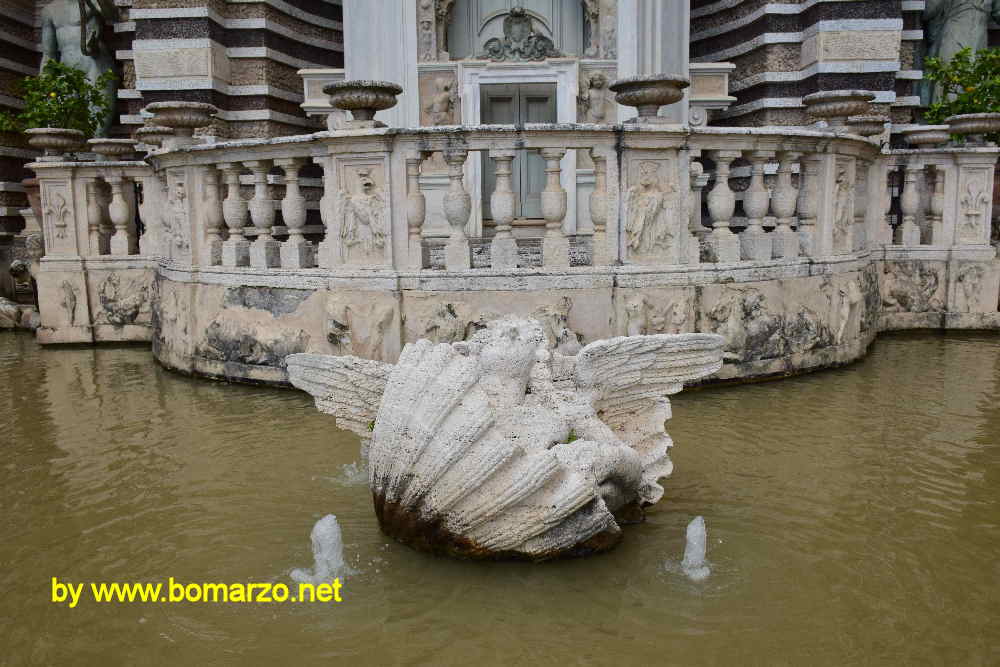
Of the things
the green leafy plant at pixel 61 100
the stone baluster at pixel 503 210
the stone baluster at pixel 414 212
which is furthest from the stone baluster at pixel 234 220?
the green leafy plant at pixel 61 100

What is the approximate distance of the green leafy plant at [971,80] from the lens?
11.7 m

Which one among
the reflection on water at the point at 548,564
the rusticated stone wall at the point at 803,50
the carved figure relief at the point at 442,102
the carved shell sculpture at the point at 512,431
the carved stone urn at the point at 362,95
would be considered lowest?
the reflection on water at the point at 548,564

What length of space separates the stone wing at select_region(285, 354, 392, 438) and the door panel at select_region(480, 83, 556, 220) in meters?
8.84

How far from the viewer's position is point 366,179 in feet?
22.4

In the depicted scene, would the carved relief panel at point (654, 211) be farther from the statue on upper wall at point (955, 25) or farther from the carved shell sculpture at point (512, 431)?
the statue on upper wall at point (955, 25)

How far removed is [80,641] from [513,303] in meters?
4.07

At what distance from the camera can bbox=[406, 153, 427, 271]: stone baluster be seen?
673 cm

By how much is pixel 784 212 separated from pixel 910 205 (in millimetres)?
3212

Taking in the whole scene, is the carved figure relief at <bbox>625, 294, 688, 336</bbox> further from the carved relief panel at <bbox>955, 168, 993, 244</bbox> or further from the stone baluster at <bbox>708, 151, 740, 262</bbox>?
the carved relief panel at <bbox>955, 168, 993, 244</bbox>

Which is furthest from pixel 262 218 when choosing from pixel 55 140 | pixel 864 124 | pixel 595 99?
pixel 595 99

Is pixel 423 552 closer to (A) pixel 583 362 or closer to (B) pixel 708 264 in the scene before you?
(A) pixel 583 362

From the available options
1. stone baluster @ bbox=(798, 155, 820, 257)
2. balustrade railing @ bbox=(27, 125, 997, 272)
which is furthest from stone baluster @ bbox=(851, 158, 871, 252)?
stone baluster @ bbox=(798, 155, 820, 257)

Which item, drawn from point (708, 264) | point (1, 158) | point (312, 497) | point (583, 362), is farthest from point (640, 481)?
point (1, 158)

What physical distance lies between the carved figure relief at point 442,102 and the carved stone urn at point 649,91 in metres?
6.26
